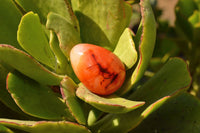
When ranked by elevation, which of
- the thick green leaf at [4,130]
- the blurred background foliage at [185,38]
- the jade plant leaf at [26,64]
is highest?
the jade plant leaf at [26,64]

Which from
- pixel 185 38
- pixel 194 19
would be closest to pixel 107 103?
pixel 194 19

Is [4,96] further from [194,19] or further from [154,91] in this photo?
[194,19]

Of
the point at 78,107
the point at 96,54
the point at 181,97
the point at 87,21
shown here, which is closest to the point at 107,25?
the point at 87,21

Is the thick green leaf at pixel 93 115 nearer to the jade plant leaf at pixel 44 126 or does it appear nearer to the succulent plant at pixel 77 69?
the succulent plant at pixel 77 69

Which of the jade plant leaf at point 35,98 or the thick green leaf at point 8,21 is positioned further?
the thick green leaf at point 8,21

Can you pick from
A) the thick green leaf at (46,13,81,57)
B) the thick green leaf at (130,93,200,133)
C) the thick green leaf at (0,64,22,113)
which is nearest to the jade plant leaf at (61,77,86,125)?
the thick green leaf at (46,13,81,57)

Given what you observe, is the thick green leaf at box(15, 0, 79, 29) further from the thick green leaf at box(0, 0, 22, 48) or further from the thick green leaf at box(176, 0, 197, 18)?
the thick green leaf at box(176, 0, 197, 18)

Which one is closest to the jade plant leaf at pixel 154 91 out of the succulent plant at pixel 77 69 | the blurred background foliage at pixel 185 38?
the succulent plant at pixel 77 69
